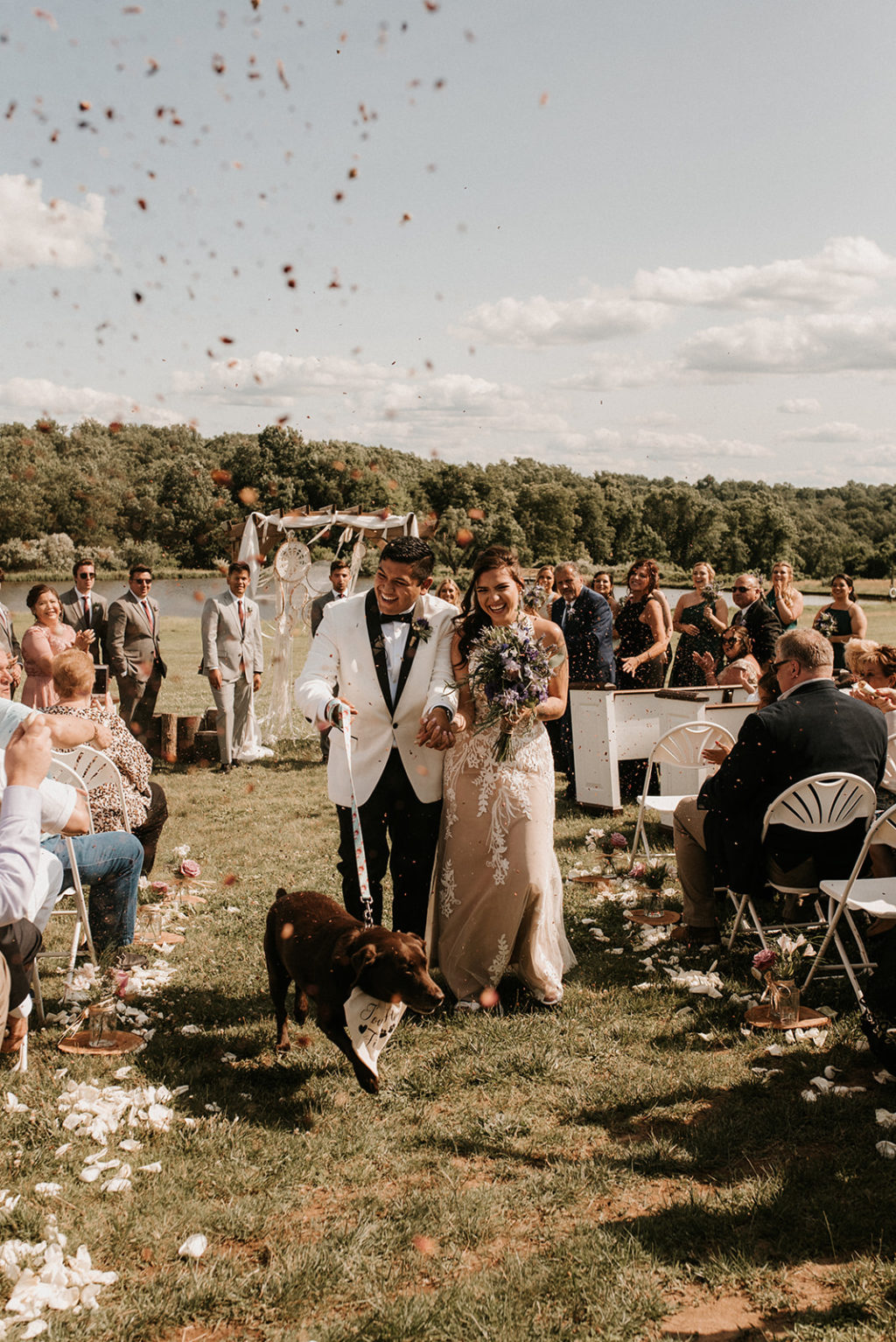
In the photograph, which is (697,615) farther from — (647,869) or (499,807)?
(499,807)

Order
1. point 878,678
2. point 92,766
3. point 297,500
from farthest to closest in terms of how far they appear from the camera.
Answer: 1. point 297,500
2. point 878,678
3. point 92,766

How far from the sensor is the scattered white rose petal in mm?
2902

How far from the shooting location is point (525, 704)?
455 cm

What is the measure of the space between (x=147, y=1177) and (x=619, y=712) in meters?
6.18

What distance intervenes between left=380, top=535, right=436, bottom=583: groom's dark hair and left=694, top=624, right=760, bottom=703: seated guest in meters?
4.92

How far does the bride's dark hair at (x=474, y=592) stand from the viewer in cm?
464

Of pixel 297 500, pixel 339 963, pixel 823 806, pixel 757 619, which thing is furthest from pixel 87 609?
pixel 297 500

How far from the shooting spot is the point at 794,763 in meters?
4.72

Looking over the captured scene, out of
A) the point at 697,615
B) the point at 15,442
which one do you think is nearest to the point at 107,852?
the point at 697,615

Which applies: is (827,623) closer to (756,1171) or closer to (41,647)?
(756,1171)

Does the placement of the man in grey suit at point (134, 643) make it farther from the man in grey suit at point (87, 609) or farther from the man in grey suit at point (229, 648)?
the man in grey suit at point (229, 648)

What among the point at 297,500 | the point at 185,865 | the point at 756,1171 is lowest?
the point at 756,1171

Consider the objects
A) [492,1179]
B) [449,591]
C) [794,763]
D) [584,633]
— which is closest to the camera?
[492,1179]

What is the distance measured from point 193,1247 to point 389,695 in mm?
2349
